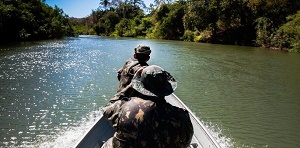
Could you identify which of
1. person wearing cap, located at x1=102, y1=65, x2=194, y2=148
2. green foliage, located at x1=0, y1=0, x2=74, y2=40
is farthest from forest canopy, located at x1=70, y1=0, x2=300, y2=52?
person wearing cap, located at x1=102, y1=65, x2=194, y2=148

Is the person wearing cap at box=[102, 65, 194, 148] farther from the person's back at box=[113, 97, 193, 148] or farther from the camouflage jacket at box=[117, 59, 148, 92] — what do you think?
the camouflage jacket at box=[117, 59, 148, 92]

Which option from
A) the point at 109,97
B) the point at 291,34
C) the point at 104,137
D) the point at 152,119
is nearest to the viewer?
the point at 152,119

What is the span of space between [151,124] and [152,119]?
0.04 m

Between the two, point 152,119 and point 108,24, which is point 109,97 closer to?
point 152,119

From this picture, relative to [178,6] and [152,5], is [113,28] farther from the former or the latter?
[178,6]

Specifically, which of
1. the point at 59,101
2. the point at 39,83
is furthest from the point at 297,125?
the point at 39,83

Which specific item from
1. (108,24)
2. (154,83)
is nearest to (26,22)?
(154,83)

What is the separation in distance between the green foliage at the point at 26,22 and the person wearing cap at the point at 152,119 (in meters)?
25.9

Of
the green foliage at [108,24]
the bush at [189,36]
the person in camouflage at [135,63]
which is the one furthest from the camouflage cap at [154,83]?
the green foliage at [108,24]

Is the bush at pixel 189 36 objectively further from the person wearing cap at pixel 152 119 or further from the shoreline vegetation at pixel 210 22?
the person wearing cap at pixel 152 119

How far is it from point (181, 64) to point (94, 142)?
11.5 meters

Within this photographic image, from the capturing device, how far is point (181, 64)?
14680 mm

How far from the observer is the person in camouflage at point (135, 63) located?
3953mm

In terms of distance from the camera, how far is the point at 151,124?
207 centimetres
